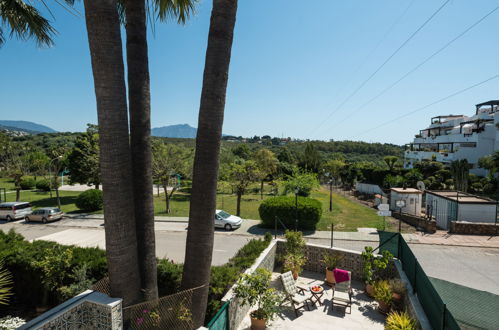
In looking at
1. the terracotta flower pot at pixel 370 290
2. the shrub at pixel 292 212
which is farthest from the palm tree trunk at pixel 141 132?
the shrub at pixel 292 212

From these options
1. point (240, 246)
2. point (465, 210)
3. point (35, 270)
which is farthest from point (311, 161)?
point (35, 270)

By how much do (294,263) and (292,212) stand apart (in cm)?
885

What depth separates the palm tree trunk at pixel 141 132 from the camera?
16.8 feet

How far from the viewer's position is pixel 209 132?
15.0ft

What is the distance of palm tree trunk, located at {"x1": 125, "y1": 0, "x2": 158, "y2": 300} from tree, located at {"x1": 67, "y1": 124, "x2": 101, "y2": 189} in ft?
79.1

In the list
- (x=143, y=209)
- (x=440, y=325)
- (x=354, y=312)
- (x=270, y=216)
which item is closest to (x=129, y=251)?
(x=143, y=209)

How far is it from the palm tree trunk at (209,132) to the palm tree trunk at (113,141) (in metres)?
1.07

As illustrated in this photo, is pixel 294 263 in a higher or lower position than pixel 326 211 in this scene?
higher

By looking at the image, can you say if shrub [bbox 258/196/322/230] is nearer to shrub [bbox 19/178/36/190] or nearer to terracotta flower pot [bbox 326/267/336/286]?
terracotta flower pot [bbox 326/267/336/286]

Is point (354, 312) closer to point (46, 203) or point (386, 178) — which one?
point (386, 178)

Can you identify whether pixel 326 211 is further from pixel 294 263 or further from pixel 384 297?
pixel 384 297

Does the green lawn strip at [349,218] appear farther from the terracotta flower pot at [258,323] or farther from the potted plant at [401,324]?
the terracotta flower pot at [258,323]

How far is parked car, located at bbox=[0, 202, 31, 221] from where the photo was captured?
71.4ft

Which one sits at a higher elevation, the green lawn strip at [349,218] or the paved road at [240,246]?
the green lawn strip at [349,218]
